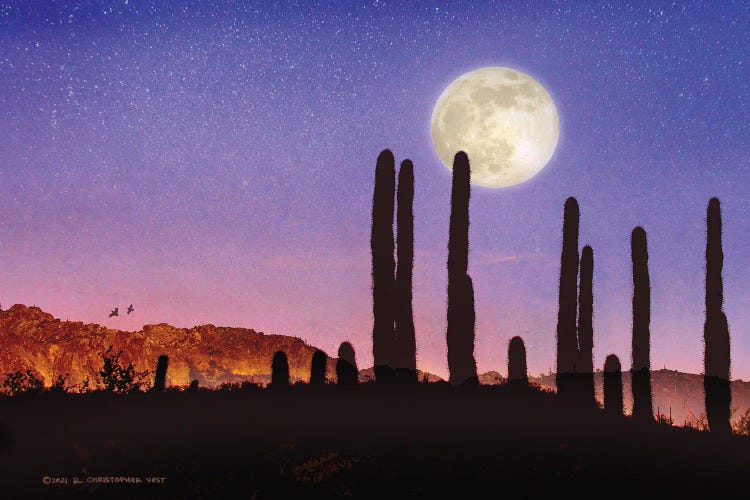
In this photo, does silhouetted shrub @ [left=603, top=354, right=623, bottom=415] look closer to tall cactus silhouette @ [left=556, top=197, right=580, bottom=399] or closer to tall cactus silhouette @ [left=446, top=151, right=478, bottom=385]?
tall cactus silhouette @ [left=556, top=197, right=580, bottom=399]

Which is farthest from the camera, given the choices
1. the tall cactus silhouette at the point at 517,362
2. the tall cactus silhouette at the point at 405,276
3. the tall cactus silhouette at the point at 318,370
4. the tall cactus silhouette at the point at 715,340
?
the tall cactus silhouette at the point at 517,362

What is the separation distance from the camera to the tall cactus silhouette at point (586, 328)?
23.9 meters

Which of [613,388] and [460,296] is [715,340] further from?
A: [460,296]

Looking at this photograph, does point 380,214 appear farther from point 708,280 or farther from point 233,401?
point 708,280

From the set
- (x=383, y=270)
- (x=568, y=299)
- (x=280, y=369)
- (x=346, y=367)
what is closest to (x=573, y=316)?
(x=568, y=299)

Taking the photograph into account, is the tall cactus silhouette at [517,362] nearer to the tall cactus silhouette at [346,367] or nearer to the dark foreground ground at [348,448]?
the dark foreground ground at [348,448]

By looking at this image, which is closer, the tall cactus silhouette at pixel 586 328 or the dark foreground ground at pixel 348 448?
the dark foreground ground at pixel 348 448

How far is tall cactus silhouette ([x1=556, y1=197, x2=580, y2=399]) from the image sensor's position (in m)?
24.4

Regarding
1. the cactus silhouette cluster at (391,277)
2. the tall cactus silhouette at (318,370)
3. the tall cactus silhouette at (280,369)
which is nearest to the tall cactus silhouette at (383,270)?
the cactus silhouette cluster at (391,277)

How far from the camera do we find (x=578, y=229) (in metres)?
25.8

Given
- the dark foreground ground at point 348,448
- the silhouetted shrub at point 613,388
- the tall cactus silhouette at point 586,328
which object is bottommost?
the dark foreground ground at point 348,448

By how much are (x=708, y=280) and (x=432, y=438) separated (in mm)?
15135

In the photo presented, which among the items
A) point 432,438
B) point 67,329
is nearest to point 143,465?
point 432,438

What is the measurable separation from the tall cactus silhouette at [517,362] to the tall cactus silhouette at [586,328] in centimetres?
185
